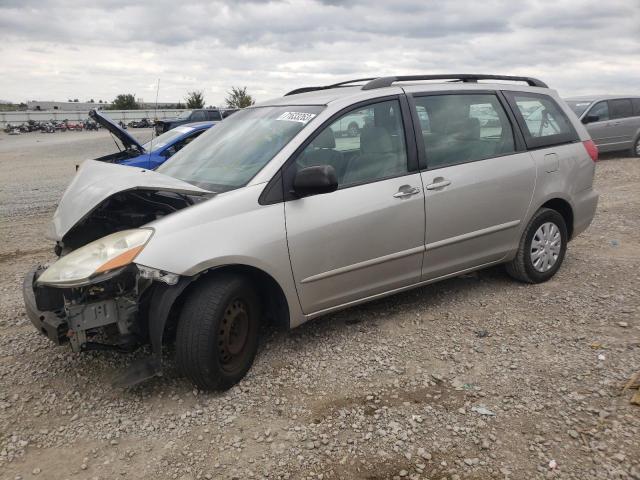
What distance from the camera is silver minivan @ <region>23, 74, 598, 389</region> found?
2.88 meters

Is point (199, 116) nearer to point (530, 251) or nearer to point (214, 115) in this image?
point (214, 115)

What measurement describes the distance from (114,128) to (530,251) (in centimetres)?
506

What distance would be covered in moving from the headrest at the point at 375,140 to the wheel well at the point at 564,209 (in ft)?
5.81

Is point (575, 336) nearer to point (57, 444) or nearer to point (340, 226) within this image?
point (340, 226)

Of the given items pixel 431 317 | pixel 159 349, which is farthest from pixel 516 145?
pixel 159 349

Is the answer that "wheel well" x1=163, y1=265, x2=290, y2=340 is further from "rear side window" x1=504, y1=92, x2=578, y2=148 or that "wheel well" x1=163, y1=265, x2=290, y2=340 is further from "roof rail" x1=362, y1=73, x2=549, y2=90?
"rear side window" x1=504, y1=92, x2=578, y2=148

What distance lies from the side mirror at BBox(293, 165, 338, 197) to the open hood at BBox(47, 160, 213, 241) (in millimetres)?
557

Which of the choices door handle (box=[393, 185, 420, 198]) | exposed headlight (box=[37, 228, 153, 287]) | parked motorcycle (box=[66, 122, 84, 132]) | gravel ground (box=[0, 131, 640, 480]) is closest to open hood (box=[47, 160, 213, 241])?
exposed headlight (box=[37, 228, 153, 287])

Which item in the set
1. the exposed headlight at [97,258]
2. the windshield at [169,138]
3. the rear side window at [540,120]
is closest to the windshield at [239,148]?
the exposed headlight at [97,258]

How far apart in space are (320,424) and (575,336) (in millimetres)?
2051

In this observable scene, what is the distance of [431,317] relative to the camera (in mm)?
4102

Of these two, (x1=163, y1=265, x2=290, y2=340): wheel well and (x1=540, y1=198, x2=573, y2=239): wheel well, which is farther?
(x1=540, y1=198, x2=573, y2=239): wheel well

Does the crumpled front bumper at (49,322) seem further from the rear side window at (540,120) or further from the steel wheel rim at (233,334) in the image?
the rear side window at (540,120)

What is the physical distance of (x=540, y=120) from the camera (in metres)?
4.62
